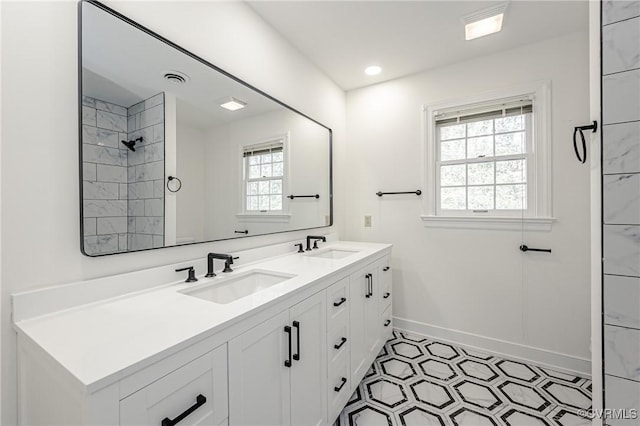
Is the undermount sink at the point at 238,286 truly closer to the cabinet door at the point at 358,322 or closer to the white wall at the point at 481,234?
the cabinet door at the point at 358,322

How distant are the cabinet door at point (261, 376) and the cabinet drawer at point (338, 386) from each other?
0.41 metres

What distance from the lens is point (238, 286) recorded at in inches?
60.3

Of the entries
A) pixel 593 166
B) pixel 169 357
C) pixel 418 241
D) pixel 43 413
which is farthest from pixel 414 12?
pixel 43 413

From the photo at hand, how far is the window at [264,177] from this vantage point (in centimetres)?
186

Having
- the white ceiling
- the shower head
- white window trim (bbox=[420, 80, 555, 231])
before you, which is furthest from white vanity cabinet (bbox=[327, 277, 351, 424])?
the white ceiling

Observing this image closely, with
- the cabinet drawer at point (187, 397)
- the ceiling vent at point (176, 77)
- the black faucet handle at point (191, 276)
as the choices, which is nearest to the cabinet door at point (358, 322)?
the black faucet handle at point (191, 276)

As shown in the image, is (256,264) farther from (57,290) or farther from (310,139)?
(310,139)

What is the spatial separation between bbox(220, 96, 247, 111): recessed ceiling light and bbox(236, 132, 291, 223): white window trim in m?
0.23

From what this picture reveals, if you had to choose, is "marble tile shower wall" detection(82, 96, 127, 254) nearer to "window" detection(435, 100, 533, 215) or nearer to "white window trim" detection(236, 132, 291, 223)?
"white window trim" detection(236, 132, 291, 223)

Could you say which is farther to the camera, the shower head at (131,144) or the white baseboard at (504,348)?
the white baseboard at (504,348)

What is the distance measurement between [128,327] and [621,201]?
1865 millimetres

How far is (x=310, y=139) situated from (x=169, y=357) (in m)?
2.03

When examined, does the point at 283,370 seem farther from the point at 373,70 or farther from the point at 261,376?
the point at 373,70

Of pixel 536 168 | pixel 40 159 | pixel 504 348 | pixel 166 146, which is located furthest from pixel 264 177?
pixel 504 348
